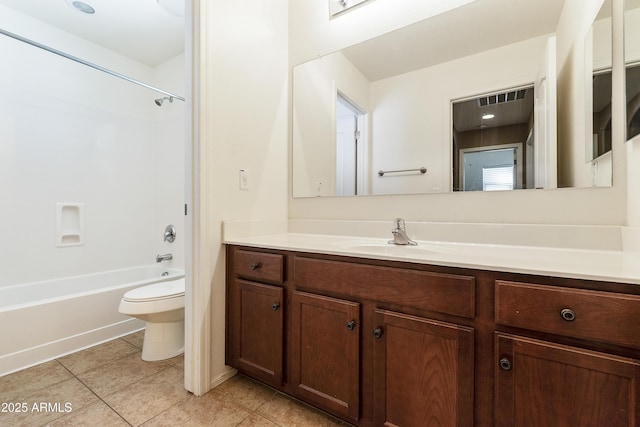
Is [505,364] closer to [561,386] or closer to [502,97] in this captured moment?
[561,386]

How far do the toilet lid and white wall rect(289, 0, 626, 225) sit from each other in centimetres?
90

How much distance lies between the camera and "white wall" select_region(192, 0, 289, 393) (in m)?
1.38

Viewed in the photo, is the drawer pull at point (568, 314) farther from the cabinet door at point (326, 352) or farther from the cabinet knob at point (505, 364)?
the cabinet door at point (326, 352)

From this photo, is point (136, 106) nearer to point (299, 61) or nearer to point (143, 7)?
point (143, 7)

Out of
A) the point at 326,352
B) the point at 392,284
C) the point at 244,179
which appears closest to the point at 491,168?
the point at 392,284

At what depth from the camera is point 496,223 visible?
130cm

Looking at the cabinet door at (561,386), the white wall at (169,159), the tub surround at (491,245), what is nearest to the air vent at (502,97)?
the tub surround at (491,245)

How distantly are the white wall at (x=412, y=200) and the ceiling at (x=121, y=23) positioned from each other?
3.40ft

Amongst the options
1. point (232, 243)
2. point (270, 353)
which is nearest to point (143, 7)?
point (232, 243)

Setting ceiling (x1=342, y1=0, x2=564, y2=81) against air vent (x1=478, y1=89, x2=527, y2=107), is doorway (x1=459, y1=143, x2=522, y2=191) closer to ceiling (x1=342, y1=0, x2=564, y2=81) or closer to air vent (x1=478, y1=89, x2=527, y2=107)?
air vent (x1=478, y1=89, x2=527, y2=107)

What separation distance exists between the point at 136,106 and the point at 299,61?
1.90 metres

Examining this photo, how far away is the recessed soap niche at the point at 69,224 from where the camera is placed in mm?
2303

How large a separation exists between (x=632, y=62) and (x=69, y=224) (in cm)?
360

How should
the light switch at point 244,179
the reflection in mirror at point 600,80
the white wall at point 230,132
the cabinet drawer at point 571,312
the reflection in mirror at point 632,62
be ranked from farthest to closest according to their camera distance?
1. the light switch at point 244,179
2. the white wall at point 230,132
3. the reflection in mirror at point 600,80
4. the reflection in mirror at point 632,62
5. the cabinet drawer at point 571,312
